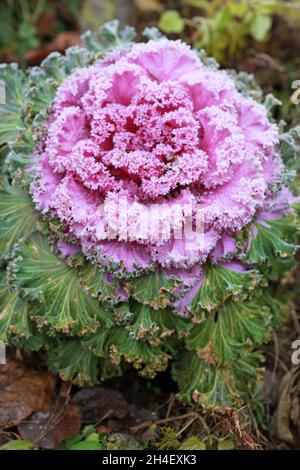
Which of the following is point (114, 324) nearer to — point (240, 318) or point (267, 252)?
point (240, 318)

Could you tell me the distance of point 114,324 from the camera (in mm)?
2176

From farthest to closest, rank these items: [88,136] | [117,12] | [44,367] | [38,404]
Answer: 1. [117,12]
2. [44,367]
3. [38,404]
4. [88,136]

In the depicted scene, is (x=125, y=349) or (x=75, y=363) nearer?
(x=125, y=349)

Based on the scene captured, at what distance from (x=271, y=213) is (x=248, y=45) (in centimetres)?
186

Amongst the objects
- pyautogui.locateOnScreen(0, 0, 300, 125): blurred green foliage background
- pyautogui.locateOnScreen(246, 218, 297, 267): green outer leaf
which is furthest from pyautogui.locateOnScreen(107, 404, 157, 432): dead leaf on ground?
pyautogui.locateOnScreen(0, 0, 300, 125): blurred green foliage background

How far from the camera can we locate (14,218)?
2.27 m

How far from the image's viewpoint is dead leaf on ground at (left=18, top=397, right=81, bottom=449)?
7.68ft

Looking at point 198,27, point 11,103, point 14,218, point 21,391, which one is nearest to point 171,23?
point 198,27

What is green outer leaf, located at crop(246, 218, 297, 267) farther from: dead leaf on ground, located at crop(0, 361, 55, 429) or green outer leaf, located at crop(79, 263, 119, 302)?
dead leaf on ground, located at crop(0, 361, 55, 429)

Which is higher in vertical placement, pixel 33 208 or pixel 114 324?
pixel 33 208

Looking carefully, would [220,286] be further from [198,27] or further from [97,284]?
[198,27]

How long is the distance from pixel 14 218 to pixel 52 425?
0.86 meters

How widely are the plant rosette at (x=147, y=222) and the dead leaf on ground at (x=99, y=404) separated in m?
0.19

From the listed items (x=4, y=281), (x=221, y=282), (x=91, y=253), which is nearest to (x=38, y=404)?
(x=4, y=281)
